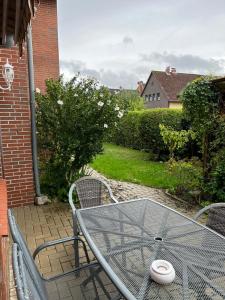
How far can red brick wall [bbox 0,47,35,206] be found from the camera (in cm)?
453

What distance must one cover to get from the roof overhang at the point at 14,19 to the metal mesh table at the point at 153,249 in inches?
75.3

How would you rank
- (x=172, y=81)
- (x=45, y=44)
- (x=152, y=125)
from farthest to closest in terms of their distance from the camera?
(x=172, y=81) → (x=45, y=44) → (x=152, y=125)

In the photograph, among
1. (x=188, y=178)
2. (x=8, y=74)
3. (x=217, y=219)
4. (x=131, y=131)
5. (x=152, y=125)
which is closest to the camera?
(x=217, y=219)

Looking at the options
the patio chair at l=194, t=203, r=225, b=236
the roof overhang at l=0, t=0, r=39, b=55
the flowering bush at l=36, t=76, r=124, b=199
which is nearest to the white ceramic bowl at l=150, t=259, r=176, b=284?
the patio chair at l=194, t=203, r=225, b=236

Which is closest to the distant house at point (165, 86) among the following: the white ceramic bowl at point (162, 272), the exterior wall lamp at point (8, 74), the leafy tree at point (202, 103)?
the leafy tree at point (202, 103)

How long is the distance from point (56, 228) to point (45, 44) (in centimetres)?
897

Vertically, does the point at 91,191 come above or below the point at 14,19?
below

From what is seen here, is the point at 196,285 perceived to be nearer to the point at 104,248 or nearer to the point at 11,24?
the point at 104,248

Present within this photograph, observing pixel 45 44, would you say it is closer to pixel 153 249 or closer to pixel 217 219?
pixel 217 219

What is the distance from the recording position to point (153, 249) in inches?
77.2

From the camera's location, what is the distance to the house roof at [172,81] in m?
32.9

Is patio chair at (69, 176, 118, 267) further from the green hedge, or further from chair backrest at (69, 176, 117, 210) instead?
the green hedge

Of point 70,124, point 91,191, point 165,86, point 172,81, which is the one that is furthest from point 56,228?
point 172,81

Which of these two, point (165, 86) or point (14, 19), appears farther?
point (165, 86)
